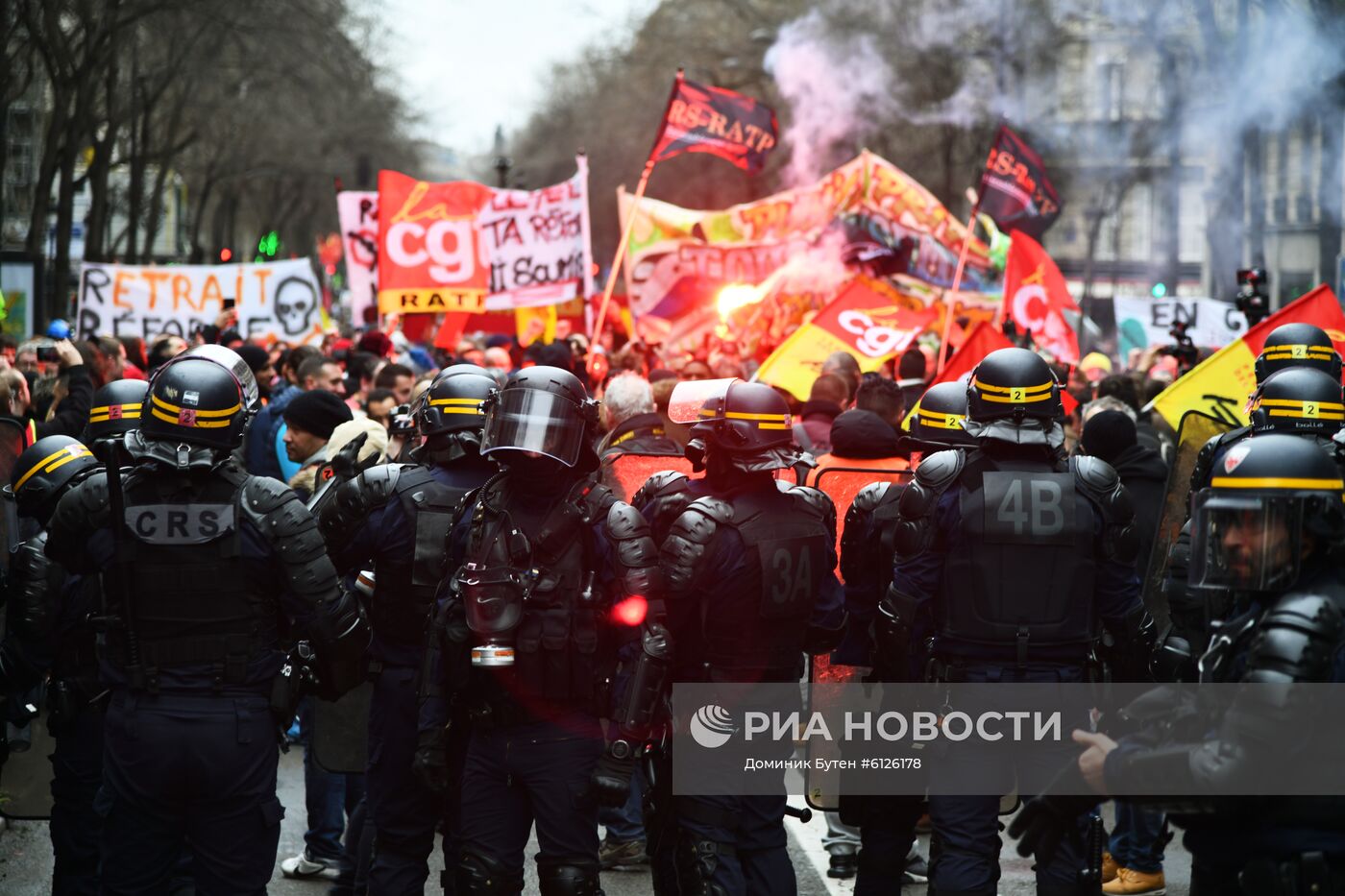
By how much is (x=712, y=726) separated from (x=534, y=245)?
1052 cm

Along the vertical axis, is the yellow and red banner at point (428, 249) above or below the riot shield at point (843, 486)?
above

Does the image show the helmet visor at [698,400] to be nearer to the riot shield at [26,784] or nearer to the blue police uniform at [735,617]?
the blue police uniform at [735,617]

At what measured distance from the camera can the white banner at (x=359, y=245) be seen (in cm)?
1766

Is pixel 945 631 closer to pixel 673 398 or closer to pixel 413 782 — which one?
pixel 673 398

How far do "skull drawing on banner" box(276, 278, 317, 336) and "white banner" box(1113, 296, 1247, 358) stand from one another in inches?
Answer: 345

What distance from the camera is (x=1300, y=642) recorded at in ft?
11.5

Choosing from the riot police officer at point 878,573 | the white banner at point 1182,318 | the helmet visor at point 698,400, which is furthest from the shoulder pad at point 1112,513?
the white banner at point 1182,318

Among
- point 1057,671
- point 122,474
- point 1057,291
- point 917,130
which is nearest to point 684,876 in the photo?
point 1057,671

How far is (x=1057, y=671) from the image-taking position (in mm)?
5273

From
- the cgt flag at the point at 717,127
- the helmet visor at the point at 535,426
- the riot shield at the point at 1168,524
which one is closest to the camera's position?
the helmet visor at the point at 535,426

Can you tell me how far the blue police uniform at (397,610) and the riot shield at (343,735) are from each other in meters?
0.49

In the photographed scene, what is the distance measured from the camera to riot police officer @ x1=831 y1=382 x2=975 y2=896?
5.62 m

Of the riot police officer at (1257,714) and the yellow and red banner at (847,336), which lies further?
the yellow and red banner at (847,336)

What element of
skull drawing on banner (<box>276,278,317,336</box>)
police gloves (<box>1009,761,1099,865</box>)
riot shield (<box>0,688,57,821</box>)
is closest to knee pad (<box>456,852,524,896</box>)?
police gloves (<box>1009,761,1099,865</box>)
